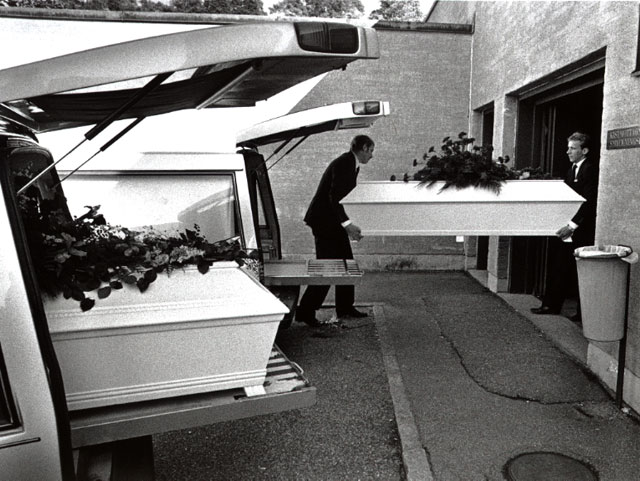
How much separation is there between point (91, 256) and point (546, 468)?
9.43 feet

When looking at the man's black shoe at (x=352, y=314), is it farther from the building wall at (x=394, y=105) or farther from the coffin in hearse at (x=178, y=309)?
the coffin in hearse at (x=178, y=309)

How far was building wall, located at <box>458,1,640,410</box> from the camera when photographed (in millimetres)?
3967

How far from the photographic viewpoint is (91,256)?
2375 millimetres

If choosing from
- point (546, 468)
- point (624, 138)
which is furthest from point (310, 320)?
point (624, 138)

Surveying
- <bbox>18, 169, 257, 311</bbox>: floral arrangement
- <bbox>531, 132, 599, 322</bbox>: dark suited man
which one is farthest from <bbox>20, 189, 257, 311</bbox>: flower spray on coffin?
<bbox>531, 132, 599, 322</bbox>: dark suited man

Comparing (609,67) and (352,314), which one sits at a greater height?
(609,67)

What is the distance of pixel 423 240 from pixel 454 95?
2665mm

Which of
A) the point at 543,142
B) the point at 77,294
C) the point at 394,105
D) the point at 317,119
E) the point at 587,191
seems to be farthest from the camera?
the point at 394,105

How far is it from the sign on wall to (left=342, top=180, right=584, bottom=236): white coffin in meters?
0.69

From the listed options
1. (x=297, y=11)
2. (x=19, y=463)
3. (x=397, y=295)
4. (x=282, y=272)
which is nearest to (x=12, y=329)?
(x=19, y=463)

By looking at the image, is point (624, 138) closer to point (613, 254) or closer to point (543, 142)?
point (613, 254)

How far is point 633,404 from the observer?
3971 mm

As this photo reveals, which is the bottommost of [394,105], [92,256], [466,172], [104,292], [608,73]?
[104,292]

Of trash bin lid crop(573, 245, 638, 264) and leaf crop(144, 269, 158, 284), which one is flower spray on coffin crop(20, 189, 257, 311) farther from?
trash bin lid crop(573, 245, 638, 264)
